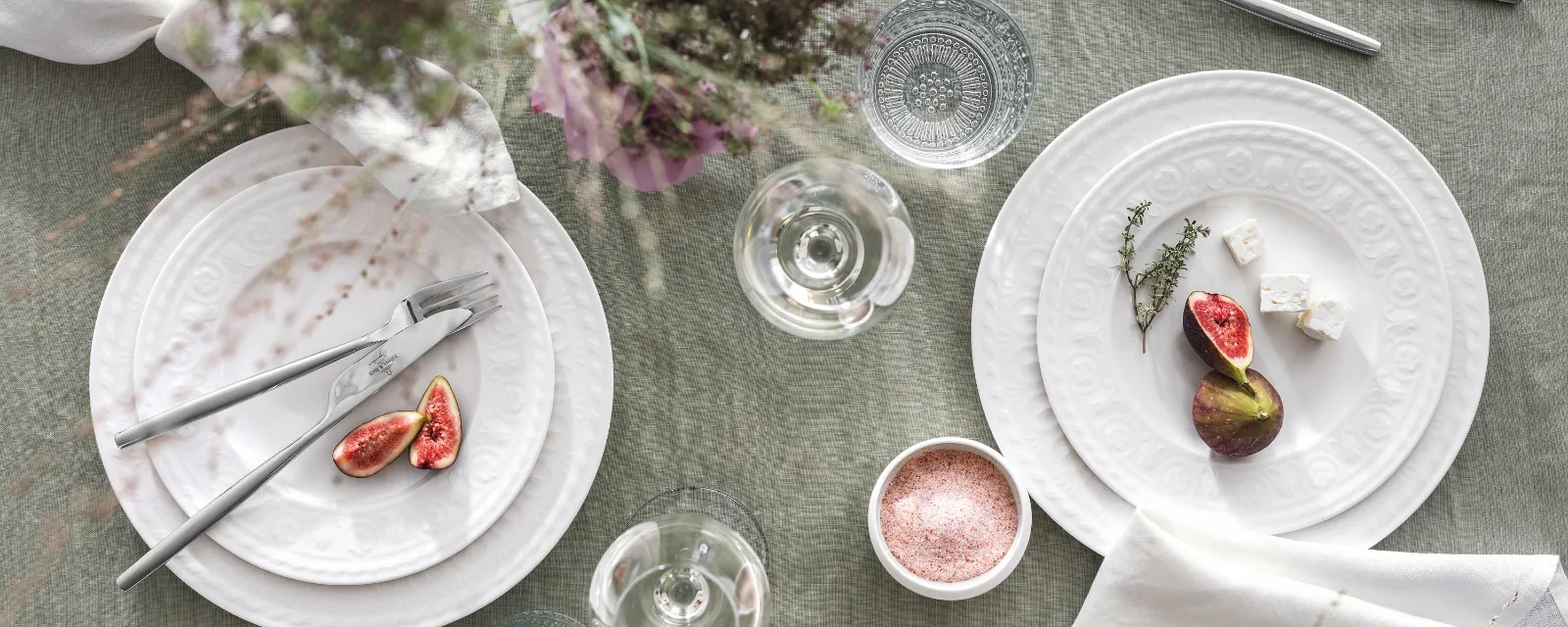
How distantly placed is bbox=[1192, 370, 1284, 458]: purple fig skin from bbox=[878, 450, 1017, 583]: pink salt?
236 mm

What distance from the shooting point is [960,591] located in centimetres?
104

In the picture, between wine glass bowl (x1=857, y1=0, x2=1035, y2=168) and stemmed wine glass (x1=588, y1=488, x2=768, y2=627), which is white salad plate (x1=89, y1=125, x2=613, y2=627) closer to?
stemmed wine glass (x1=588, y1=488, x2=768, y2=627)

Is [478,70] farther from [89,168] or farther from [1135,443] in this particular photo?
[1135,443]

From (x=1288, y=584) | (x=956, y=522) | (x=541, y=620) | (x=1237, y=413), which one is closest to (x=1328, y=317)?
(x=1237, y=413)

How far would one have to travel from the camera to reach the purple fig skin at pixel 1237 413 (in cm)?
105

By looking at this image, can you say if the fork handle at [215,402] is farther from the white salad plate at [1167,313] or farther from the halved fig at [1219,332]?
the halved fig at [1219,332]

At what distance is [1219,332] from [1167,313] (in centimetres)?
6

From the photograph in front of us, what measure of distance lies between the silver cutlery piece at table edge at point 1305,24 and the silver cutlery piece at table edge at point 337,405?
0.96 meters

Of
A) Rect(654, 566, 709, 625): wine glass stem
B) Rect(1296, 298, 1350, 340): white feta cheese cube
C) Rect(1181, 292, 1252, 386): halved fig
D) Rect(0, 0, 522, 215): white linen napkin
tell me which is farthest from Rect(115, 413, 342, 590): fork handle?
Rect(1296, 298, 1350, 340): white feta cheese cube

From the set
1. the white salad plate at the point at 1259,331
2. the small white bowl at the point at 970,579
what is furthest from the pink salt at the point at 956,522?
the white salad plate at the point at 1259,331

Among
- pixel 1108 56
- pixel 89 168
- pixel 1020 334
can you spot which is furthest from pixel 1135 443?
pixel 89 168

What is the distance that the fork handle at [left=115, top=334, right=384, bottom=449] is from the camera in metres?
0.99

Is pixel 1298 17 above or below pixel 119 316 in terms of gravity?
above

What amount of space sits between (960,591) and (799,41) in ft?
2.04
